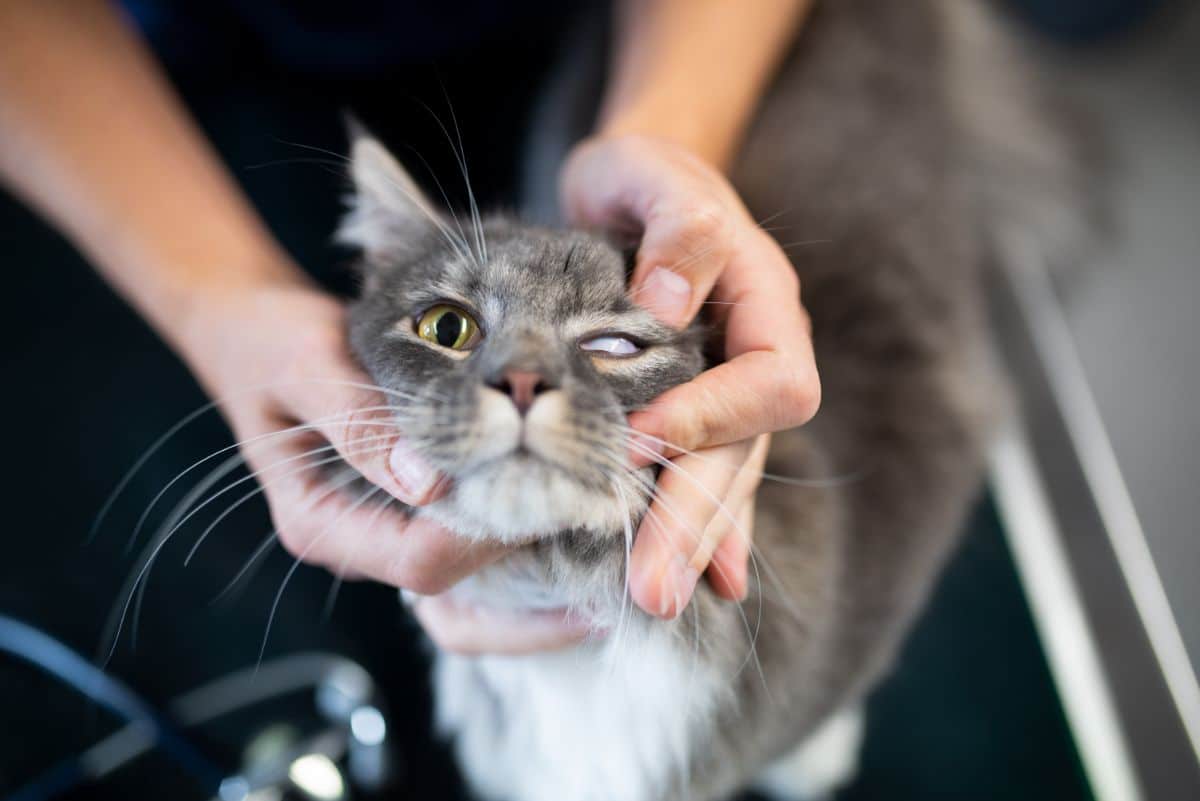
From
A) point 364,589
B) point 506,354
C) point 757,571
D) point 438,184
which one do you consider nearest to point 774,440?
point 757,571

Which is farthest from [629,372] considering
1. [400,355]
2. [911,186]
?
[911,186]

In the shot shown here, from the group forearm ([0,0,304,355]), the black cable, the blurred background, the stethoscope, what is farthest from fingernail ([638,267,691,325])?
the black cable

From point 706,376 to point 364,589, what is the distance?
117 cm

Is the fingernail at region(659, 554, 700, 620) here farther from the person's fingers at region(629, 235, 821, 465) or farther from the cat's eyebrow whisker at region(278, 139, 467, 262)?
the cat's eyebrow whisker at region(278, 139, 467, 262)

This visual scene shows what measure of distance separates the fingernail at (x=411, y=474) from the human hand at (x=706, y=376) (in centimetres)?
21

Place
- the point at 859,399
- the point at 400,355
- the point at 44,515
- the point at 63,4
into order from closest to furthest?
the point at 400,355, the point at 63,4, the point at 859,399, the point at 44,515

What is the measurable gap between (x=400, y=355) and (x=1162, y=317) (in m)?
1.94

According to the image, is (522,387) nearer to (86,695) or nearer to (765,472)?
(765,472)

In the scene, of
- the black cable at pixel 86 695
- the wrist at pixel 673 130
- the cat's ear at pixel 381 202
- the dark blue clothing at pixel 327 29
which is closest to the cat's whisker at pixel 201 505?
the black cable at pixel 86 695

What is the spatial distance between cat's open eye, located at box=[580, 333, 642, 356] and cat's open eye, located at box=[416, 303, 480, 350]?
14 centimetres

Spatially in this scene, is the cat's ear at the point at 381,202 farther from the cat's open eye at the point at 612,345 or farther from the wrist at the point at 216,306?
the cat's open eye at the point at 612,345

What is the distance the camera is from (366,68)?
1615 mm

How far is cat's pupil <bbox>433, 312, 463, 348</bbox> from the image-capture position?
0.94 m

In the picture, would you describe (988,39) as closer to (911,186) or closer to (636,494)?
(911,186)
